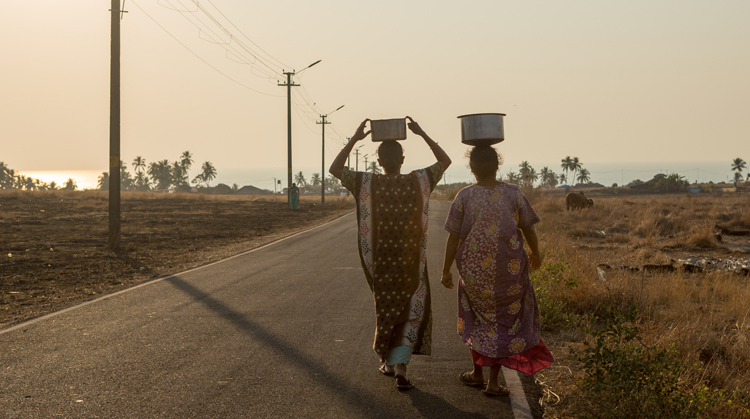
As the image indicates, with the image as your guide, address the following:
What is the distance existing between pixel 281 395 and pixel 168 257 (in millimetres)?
11513

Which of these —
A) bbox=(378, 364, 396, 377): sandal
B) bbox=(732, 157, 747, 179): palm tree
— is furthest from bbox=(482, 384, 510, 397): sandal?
bbox=(732, 157, 747, 179): palm tree

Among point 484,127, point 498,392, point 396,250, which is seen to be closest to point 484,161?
point 484,127

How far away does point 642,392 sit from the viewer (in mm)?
3842

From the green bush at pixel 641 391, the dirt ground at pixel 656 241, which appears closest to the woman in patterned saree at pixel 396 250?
the green bush at pixel 641 391

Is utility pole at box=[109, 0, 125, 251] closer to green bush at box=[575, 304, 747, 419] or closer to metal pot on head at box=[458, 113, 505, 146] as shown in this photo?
metal pot on head at box=[458, 113, 505, 146]

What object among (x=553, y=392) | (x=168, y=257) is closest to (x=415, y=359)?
(x=553, y=392)

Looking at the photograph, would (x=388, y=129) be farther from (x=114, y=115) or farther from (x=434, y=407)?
(x=114, y=115)

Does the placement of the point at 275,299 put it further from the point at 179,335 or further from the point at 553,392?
the point at 553,392

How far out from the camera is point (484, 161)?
14.8 feet

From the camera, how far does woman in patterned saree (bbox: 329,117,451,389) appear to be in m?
4.66

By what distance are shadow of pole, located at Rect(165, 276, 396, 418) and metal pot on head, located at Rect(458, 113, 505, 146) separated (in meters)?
2.13

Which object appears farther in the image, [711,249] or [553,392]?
[711,249]

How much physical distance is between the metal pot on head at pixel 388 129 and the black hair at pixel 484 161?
0.58 meters

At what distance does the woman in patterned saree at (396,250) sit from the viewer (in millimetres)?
4664
